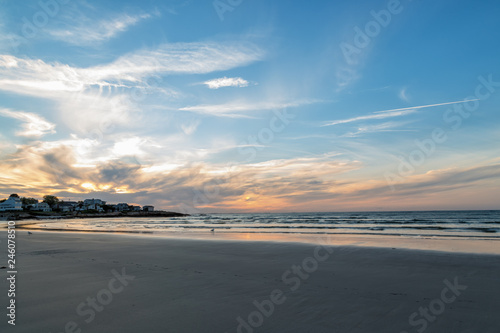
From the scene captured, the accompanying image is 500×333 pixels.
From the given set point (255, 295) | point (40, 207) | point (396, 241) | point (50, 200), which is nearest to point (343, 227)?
point (396, 241)

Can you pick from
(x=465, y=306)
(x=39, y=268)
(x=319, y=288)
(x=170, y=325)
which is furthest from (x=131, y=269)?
(x=465, y=306)

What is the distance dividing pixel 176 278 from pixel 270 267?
3.31m

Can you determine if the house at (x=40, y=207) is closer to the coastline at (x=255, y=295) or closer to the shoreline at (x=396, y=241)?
the shoreline at (x=396, y=241)

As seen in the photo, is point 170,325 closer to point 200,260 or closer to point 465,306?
point 465,306

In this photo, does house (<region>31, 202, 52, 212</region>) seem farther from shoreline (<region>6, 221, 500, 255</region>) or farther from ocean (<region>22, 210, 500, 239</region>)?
shoreline (<region>6, 221, 500, 255</region>)

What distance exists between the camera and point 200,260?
11305mm


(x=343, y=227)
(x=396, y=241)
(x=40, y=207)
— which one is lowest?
(x=40, y=207)

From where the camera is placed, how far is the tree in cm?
17482

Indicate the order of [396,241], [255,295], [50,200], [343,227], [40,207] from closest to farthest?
[255,295]
[396,241]
[343,227]
[40,207]
[50,200]

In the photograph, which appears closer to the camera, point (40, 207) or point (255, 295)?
point (255, 295)

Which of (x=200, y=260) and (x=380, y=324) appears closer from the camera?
(x=380, y=324)

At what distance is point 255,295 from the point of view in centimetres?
641

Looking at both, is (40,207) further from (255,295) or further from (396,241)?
(255,295)

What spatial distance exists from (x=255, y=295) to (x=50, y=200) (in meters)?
211
